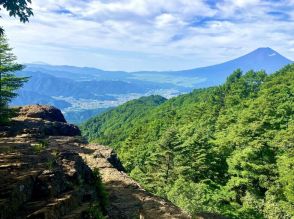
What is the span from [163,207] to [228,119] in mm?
75625

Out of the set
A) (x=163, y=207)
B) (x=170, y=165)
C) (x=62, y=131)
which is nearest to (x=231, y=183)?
(x=170, y=165)

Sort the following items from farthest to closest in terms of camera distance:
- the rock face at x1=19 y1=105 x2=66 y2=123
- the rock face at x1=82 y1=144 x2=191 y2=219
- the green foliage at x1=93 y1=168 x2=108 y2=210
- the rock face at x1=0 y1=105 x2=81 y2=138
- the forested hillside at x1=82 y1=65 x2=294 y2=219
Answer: the forested hillside at x1=82 y1=65 x2=294 y2=219 → the rock face at x1=19 y1=105 x2=66 y2=123 → the rock face at x1=0 y1=105 x2=81 y2=138 → the rock face at x1=82 y1=144 x2=191 y2=219 → the green foliage at x1=93 y1=168 x2=108 y2=210

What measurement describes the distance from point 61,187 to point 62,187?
0.30 ft

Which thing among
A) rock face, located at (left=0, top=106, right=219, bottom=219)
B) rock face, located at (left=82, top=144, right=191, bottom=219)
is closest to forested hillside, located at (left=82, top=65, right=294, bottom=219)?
rock face, located at (left=82, top=144, right=191, bottom=219)

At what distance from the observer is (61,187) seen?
51.2 feet

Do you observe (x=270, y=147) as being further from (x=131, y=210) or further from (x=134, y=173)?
(x=131, y=210)

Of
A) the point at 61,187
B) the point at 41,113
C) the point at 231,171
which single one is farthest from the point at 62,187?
the point at 231,171

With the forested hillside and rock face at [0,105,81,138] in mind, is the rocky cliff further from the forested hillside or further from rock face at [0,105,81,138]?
the forested hillside

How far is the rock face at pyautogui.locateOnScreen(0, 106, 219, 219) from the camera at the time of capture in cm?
1308

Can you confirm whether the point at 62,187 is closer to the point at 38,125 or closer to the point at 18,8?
the point at 18,8

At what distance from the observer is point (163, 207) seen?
20438 mm

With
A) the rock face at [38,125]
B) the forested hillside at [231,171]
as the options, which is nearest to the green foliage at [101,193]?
the rock face at [38,125]

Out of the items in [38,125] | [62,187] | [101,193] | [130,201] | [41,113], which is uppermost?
[41,113]

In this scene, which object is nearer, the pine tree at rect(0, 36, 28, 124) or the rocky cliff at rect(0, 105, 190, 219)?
the rocky cliff at rect(0, 105, 190, 219)
